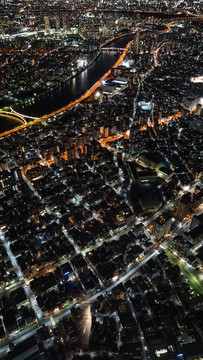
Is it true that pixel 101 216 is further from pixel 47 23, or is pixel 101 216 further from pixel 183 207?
pixel 47 23

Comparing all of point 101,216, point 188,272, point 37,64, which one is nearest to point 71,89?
point 37,64

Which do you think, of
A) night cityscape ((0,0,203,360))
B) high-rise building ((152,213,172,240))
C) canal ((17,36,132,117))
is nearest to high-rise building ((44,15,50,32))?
canal ((17,36,132,117))

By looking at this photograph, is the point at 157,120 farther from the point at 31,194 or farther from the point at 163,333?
the point at 163,333

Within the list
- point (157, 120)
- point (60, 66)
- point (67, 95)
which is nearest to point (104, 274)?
point (157, 120)

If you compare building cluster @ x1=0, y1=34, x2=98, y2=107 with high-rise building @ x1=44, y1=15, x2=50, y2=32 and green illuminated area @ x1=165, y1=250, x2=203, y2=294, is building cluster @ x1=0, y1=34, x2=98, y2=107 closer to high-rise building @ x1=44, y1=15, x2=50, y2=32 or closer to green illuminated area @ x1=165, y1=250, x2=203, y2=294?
high-rise building @ x1=44, y1=15, x2=50, y2=32

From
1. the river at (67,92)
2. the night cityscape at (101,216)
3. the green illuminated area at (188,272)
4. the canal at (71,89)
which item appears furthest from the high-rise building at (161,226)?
the canal at (71,89)
